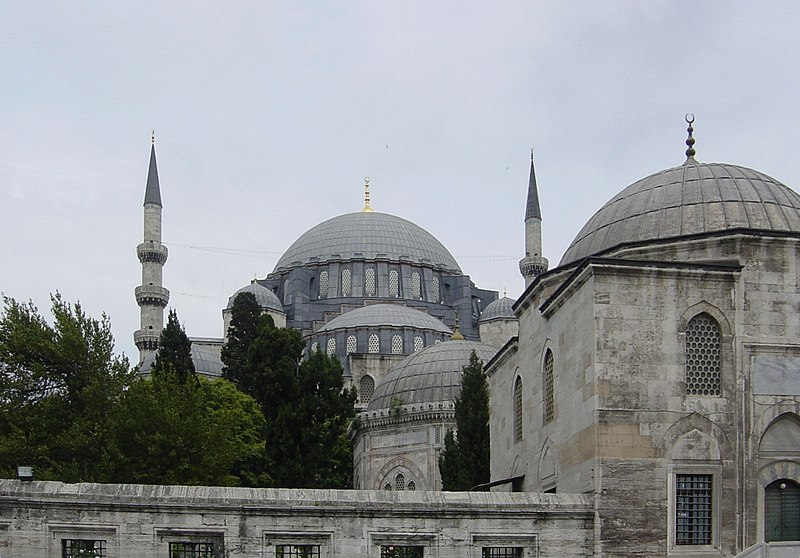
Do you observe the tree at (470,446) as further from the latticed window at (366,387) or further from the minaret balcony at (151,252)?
the minaret balcony at (151,252)

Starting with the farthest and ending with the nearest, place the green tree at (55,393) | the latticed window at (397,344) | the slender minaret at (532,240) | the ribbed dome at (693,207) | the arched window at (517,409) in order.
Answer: the slender minaret at (532,240) → the latticed window at (397,344) → the green tree at (55,393) → the arched window at (517,409) → the ribbed dome at (693,207)

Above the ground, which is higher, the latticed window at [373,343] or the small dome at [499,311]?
the small dome at [499,311]

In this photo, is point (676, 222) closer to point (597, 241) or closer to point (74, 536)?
point (597, 241)

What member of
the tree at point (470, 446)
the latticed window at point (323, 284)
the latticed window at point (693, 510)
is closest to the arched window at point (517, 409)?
the latticed window at point (693, 510)

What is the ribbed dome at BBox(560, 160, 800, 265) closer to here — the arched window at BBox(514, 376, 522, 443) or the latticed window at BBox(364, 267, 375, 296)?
the arched window at BBox(514, 376, 522, 443)

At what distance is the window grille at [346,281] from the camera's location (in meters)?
72.1

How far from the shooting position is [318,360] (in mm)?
38906

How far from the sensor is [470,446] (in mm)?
33781

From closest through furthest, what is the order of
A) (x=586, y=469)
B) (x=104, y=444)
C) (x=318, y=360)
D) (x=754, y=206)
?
(x=586, y=469) → (x=754, y=206) → (x=104, y=444) → (x=318, y=360)

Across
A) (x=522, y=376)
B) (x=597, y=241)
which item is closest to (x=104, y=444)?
(x=522, y=376)

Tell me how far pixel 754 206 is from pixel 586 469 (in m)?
6.38

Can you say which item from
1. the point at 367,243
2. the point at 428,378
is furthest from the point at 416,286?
the point at 428,378

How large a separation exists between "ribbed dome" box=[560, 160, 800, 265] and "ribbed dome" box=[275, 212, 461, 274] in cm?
5148

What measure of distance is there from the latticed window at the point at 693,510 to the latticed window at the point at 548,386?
3.45 metres
